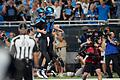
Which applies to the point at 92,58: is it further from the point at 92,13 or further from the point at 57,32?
the point at 92,13

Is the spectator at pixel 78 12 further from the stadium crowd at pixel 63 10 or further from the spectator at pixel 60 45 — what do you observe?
the spectator at pixel 60 45

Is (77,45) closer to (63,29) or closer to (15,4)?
(63,29)

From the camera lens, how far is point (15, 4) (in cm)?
1845

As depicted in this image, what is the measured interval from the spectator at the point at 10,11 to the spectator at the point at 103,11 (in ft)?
10.2

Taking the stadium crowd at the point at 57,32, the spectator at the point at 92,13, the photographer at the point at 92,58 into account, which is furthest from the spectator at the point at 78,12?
the photographer at the point at 92,58

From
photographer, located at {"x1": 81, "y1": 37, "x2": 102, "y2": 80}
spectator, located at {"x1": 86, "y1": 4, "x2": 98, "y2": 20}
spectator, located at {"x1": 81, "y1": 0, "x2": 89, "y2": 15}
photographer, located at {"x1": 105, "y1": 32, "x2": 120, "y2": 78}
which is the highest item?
spectator, located at {"x1": 81, "y1": 0, "x2": 89, "y2": 15}

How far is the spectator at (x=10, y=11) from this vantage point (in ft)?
59.2

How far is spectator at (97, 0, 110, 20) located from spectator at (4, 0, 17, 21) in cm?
311

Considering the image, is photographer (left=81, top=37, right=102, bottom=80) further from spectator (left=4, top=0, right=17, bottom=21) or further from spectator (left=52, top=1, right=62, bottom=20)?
spectator (left=4, top=0, right=17, bottom=21)

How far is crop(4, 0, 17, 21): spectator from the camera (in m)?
18.0

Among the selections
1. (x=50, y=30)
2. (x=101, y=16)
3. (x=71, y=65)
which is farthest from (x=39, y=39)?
(x=101, y=16)

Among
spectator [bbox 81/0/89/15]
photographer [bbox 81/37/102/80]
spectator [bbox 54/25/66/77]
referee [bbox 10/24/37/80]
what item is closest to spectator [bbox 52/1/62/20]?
spectator [bbox 81/0/89/15]

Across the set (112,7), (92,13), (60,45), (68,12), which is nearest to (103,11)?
(92,13)

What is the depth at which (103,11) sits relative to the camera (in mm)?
18156
